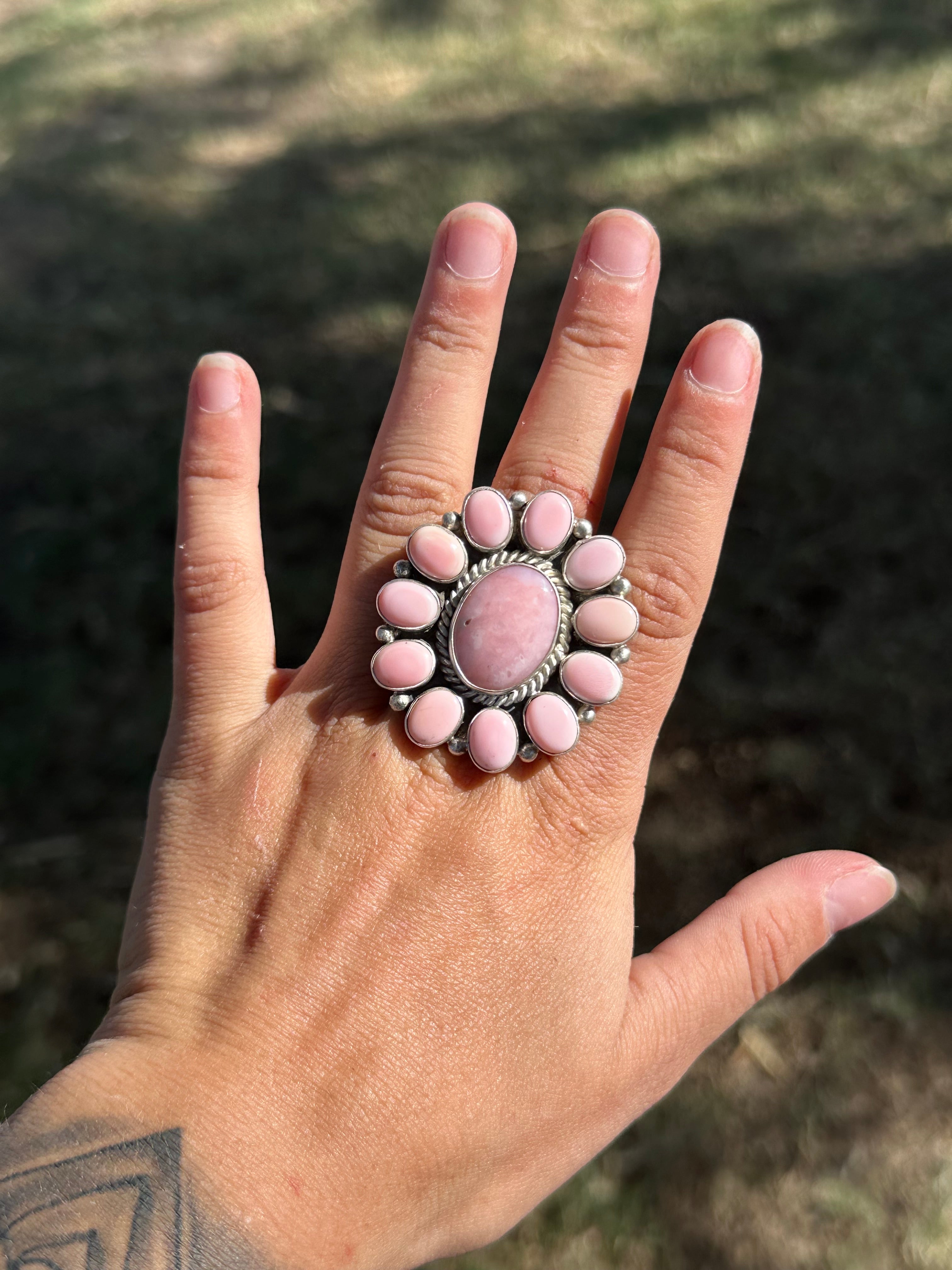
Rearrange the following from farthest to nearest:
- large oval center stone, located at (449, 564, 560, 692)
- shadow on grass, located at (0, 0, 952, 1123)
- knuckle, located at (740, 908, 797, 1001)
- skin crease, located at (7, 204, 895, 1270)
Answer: shadow on grass, located at (0, 0, 952, 1123) → knuckle, located at (740, 908, 797, 1001) → large oval center stone, located at (449, 564, 560, 692) → skin crease, located at (7, 204, 895, 1270)

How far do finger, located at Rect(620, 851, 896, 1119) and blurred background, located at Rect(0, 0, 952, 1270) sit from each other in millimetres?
613

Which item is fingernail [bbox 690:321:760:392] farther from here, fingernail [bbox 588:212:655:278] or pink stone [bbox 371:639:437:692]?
pink stone [bbox 371:639:437:692]

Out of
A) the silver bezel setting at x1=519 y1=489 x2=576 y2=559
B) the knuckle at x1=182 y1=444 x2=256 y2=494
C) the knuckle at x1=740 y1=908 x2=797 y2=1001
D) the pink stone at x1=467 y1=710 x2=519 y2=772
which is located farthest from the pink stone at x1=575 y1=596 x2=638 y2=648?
the knuckle at x1=182 y1=444 x2=256 y2=494

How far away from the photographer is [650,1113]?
235cm

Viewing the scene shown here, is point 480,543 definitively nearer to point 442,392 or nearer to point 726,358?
point 442,392

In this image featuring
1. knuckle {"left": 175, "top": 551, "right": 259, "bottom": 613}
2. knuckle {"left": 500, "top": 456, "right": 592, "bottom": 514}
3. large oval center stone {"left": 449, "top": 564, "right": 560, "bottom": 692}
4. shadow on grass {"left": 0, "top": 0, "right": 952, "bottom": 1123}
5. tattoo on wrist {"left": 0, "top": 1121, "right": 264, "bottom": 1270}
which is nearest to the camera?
tattoo on wrist {"left": 0, "top": 1121, "right": 264, "bottom": 1270}

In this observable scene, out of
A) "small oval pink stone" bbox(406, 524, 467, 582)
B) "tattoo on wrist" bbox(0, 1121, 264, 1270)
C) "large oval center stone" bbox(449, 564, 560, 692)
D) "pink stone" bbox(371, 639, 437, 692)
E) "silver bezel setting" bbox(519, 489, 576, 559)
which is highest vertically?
"silver bezel setting" bbox(519, 489, 576, 559)

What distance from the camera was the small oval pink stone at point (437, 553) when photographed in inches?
70.1

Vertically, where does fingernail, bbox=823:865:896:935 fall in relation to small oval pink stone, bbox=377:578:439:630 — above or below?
below

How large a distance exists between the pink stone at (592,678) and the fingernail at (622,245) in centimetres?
88

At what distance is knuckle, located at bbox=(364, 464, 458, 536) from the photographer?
6.60ft

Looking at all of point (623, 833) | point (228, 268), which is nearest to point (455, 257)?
point (623, 833)

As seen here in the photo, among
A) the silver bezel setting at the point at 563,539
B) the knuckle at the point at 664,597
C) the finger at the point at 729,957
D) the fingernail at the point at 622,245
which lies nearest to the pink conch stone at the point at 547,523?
the silver bezel setting at the point at 563,539

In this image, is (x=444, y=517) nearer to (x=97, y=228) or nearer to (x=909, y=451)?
(x=909, y=451)
